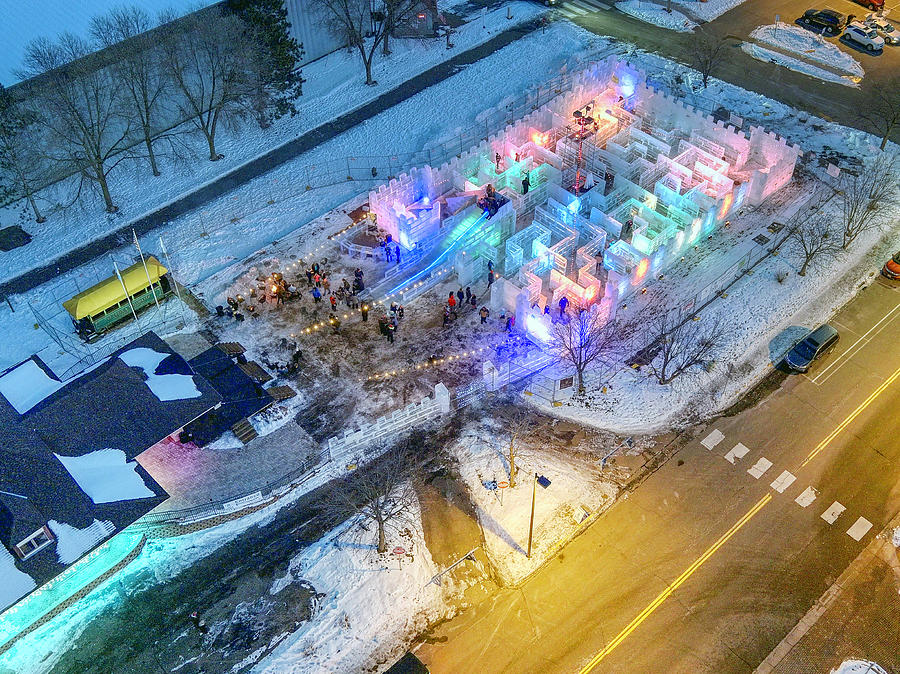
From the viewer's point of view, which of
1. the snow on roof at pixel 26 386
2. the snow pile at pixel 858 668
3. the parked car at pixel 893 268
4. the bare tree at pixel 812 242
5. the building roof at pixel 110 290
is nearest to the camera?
the snow pile at pixel 858 668

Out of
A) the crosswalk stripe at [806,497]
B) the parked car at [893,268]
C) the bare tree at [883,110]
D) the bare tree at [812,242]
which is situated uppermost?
the bare tree at [883,110]

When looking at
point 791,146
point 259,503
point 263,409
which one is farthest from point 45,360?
point 791,146

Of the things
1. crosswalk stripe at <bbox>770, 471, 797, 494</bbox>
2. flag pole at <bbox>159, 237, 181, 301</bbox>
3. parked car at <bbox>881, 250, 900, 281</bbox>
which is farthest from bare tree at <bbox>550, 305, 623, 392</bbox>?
flag pole at <bbox>159, 237, 181, 301</bbox>

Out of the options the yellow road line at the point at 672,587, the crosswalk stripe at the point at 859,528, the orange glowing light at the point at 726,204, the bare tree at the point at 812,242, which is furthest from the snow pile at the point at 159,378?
the bare tree at the point at 812,242

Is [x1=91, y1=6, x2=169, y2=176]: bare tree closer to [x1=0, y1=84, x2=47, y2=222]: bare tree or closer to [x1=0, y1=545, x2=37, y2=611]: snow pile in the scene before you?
[x1=0, y1=84, x2=47, y2=222]: bare tree

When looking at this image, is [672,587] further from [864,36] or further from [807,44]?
[864,36]

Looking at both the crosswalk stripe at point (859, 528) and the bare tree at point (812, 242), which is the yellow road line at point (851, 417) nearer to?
the crosswalk stripe at point (859, 528)

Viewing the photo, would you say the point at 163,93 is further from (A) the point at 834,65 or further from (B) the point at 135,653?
(A) the point at 834,65
